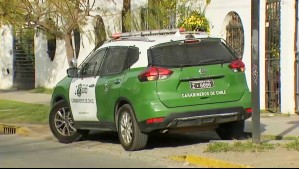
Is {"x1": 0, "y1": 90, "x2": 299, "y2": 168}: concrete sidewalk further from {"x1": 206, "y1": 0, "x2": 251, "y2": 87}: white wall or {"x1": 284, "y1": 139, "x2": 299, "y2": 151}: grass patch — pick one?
{"x1": 206, "y1": 0, "x2": 251, "y2": 87}: white wall

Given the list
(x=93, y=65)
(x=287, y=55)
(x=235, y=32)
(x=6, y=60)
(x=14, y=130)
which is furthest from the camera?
(x=6, y=60)

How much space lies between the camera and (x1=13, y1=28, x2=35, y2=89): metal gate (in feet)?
99.0

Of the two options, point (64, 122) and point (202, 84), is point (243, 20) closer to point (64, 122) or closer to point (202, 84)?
point (64, 122)

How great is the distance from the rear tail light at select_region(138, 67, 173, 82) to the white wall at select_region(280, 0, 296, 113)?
640 centimetres

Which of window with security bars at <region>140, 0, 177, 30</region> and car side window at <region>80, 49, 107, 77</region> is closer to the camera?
car side window at <region>80, 49, 107, 77</region>

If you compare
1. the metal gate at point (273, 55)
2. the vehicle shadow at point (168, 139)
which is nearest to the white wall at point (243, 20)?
the metal gate at point (273, 55)

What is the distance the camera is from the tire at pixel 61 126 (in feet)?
41.3

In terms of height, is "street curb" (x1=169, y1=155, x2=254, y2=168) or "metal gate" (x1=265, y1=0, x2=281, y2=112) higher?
"metal gate" (x1=265, y1=0, x2=281, y2=112)

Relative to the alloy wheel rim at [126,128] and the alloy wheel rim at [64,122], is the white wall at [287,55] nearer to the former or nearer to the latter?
the alloy wheel rim at [64,122]

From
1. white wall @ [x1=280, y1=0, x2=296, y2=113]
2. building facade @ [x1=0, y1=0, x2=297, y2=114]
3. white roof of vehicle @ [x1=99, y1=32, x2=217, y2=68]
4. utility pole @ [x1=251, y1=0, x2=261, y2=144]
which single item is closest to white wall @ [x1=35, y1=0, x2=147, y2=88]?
building facade @ [x1=0, y1=0, x2=297, y2=114]

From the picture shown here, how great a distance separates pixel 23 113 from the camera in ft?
59.8

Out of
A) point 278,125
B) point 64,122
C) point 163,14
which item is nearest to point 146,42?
point 64,122

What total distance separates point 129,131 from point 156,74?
48.0 inches

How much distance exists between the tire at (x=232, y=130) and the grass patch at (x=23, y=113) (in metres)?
5.99
